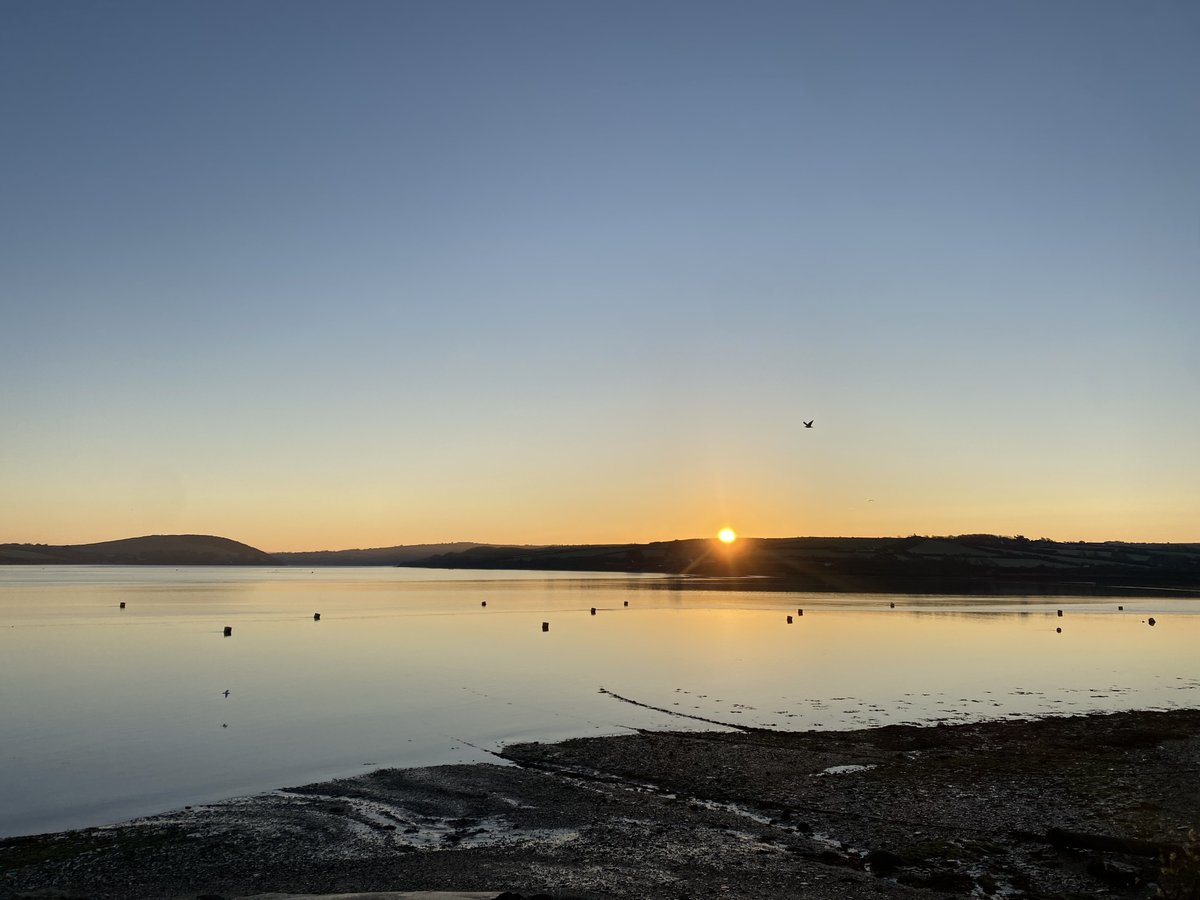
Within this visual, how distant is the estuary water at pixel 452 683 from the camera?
3300 centimetres

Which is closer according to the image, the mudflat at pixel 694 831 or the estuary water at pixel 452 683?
the mudflat at pixel 694 831

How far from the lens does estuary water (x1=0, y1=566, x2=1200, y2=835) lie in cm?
3300

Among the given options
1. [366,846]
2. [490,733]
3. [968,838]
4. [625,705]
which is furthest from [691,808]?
[625,705]

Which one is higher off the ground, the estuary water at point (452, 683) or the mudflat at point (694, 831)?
the mudflat at point (694, 831)

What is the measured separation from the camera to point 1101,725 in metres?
38.5

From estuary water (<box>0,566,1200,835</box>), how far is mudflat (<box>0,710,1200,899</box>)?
14.4ft

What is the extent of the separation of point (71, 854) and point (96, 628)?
253 ft

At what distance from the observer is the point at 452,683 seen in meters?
53.9

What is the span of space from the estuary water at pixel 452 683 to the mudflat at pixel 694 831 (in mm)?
4380

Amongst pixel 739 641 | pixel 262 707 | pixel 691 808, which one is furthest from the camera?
pixel 739 641

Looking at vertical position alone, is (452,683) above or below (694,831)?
below

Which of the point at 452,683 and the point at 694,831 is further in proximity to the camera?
the point at 452,683

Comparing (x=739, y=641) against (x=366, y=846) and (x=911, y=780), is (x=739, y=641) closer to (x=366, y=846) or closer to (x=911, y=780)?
(x=911, y=780)

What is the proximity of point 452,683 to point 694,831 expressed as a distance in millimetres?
33046
